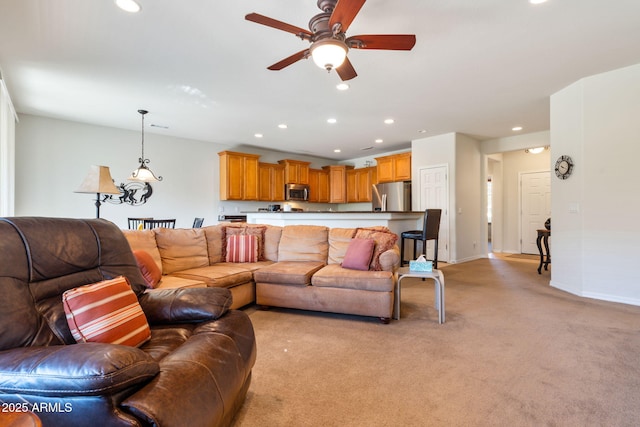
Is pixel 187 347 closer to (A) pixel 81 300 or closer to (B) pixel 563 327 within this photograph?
(A) pixel 81 300

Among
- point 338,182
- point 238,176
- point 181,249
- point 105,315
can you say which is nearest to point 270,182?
point 238,176

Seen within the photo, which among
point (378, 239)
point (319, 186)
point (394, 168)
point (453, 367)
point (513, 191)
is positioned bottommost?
point (453, 367)

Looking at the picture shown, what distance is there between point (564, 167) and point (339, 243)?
3.14 metres

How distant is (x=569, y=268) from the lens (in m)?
4.00

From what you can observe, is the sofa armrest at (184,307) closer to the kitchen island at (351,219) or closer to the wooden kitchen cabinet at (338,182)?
the kitchen island at (351,219)

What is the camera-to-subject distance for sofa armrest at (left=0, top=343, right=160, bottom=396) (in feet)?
2.91

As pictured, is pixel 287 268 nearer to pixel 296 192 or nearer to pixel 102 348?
pixel 102 348

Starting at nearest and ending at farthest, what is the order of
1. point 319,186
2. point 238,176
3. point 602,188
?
point 602,188, point 238,176, point 319,186

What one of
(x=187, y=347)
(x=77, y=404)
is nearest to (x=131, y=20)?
(x=187, y=347)

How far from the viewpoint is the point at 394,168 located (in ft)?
24.0

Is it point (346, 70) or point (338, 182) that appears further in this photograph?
point (338, 182)

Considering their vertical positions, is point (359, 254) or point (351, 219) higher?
point (351, 219)

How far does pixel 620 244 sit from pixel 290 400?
4.11 meters

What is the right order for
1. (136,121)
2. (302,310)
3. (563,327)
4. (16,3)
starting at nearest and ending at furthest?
1. (16,3)
2. (563,327)
3. (302,310)
4. (136,121)
